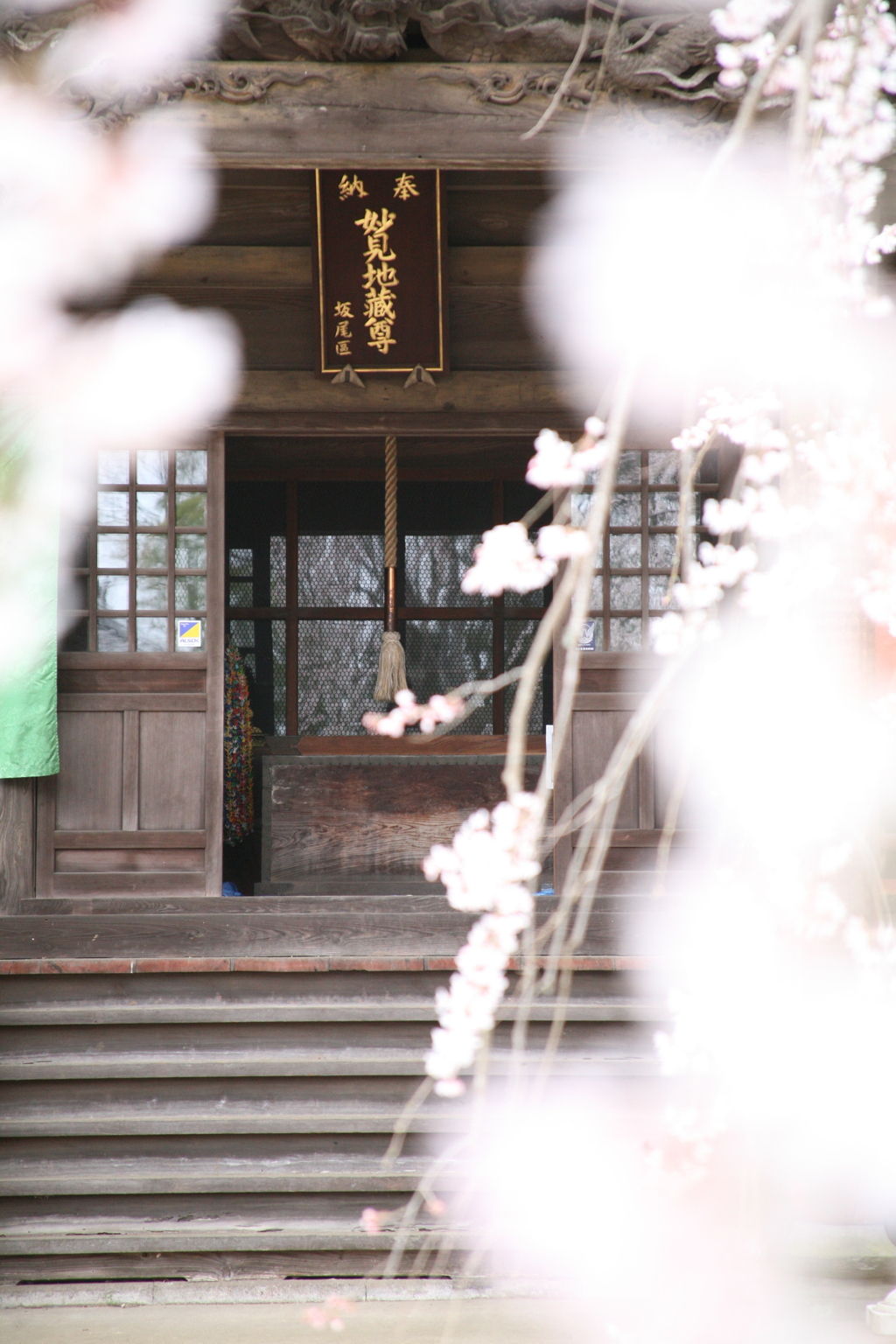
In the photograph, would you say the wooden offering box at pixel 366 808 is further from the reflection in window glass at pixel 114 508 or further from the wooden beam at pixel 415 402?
the wooden beam at pixel 415 402

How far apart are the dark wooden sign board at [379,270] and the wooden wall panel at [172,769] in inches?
58.6

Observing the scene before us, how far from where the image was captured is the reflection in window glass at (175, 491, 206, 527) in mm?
4430

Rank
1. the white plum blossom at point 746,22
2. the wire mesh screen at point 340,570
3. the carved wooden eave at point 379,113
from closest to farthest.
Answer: the white plum blossom at point 746,22, the carved wooden eave at point 379,113, the wire mesh screen at point 340,570

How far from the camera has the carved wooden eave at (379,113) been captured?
338 centimetres

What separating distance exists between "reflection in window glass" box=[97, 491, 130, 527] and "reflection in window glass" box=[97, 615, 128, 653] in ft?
1.23

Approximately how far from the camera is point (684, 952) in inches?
153

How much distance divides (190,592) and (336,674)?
2.76m

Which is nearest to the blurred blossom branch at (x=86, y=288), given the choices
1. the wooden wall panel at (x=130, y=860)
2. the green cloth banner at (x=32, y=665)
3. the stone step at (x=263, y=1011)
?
the green cloth banner at (x=32, y=665)

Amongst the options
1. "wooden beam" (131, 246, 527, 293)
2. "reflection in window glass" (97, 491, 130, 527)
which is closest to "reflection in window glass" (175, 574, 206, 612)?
"reflection in window glass" (97, 491, 130, 527)

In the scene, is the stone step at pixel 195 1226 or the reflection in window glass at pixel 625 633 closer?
the stone step at pixel 195 1226

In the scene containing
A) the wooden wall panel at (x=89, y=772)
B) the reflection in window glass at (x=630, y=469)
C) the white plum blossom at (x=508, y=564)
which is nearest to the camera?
the white plum blossom at (x=508, y=564)

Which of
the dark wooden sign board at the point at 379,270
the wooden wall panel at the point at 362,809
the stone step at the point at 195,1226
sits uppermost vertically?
the dark wooden sign board at the point at 379,270

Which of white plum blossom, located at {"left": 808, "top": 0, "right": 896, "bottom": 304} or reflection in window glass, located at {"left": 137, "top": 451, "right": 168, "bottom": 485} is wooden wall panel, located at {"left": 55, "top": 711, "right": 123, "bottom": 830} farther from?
white plum blossom, located at {"left": 808, "top": 0, "right": 896, "bottom": 304}

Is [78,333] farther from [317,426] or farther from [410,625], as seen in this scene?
[410,625]
